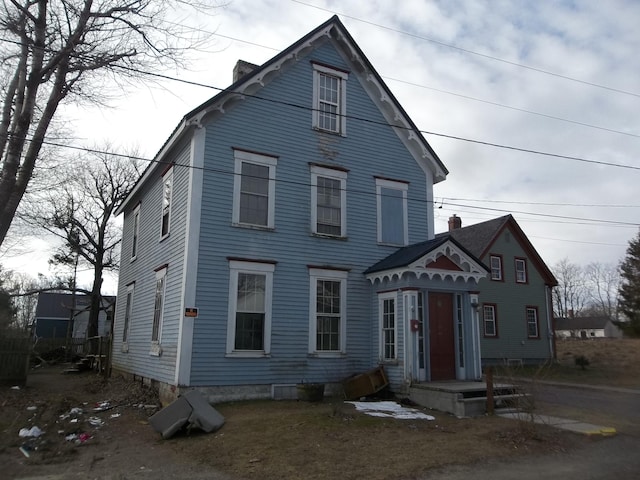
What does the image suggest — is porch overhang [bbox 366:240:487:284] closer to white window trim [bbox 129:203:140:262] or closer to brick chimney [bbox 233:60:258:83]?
brick chimney [bbox 233:60:258:83]

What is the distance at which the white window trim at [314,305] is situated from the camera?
1394 cm

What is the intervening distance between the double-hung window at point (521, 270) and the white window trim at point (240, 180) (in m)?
20.8

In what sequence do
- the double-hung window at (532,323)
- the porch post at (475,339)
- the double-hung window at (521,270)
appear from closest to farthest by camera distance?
1. the porch post at (475,339)
2. the double-hung window at (532,323)
3. the double-hung window at (521,270)

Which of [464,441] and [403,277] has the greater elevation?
[403,277]

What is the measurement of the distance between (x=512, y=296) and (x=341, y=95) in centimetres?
1883

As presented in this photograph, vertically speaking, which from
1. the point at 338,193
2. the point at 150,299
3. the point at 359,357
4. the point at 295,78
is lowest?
the point at 359,357

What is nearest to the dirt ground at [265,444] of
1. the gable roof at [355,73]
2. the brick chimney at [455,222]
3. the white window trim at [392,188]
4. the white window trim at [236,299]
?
the white window trim at [236,299]

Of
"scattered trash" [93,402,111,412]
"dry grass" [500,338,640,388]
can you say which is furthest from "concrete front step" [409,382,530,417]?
"scattered trash" [93,402,111,412]

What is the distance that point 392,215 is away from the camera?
16.0 m

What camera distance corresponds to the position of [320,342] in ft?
46.4

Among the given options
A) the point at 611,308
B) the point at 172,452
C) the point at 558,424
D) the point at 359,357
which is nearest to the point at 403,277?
the point at 359,357

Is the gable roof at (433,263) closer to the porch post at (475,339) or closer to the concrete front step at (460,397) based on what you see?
the porch post at (475,339)

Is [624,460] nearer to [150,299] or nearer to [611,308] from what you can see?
[150,299]

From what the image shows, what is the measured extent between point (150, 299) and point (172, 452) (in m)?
7.96
